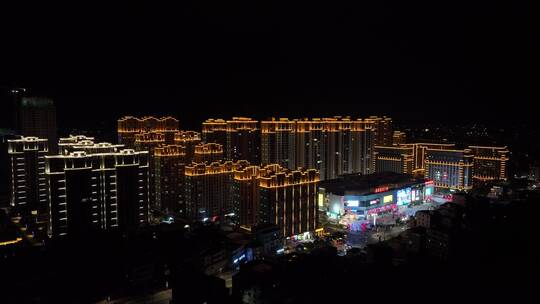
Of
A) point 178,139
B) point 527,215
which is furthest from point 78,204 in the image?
point 527,215

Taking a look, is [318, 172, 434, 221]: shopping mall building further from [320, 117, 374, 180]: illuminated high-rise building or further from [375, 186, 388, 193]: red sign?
[320, 117, 374, 180]: illuminated high-rise building

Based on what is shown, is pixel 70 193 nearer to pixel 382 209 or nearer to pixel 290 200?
pixel 290 200

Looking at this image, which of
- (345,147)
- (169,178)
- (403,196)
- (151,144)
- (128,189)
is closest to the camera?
(128,189)

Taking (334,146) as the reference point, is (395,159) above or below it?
below

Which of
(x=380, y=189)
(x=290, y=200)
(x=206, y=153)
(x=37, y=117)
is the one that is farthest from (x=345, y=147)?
(x=37, y=117)

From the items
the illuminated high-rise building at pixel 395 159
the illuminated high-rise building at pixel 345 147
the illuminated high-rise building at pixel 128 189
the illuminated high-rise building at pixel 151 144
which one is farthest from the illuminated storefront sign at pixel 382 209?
the illuminated high-rise building at pixel 128 189

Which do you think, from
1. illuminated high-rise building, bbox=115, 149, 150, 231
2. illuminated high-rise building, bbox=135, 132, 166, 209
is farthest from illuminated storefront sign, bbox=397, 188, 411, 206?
illuminated high-rise building, bbox=115, 149, 150, 231

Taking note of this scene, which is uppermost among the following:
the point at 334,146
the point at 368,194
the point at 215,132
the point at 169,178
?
the point at 215,132
